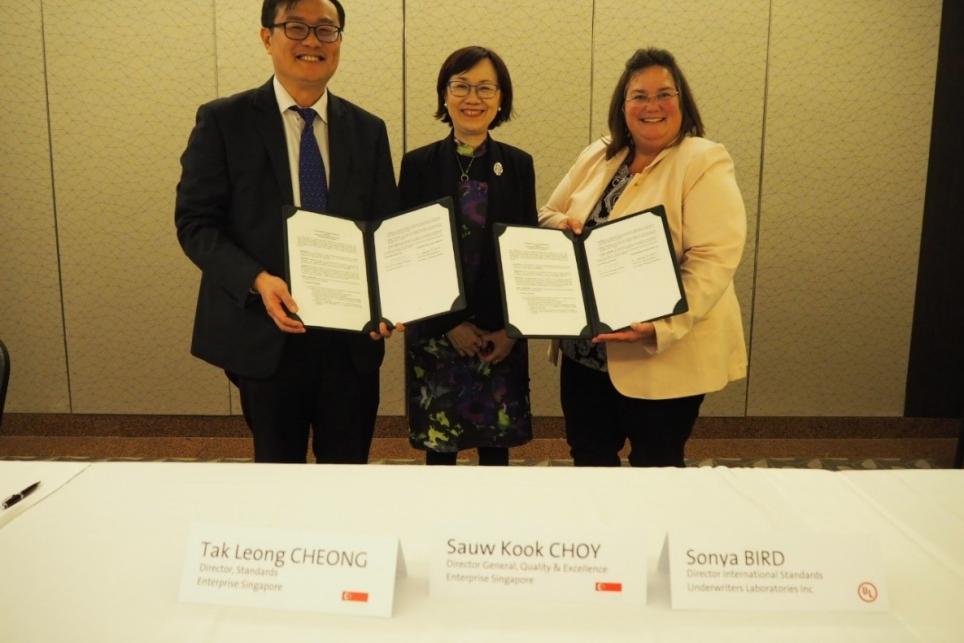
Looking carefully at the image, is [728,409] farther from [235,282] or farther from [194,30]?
[194,30]

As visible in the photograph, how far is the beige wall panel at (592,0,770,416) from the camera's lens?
3596mm

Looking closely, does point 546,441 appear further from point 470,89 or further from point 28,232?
point 28,232

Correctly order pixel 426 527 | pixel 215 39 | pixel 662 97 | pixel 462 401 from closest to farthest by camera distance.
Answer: pixel 426 527 < pixel 662 97 < pixel 462 401 < pixel 215 39

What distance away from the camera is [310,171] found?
1.92 meters

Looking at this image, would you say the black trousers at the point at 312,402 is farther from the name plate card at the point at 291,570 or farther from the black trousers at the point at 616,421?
the name plate card at the point at 291,570

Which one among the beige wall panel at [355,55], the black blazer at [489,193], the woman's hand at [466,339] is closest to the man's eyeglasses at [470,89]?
the black blazer at [489,193]

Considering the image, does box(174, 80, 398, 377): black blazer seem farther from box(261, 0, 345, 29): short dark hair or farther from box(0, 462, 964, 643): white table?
box(0, 462, 964, 643): white table

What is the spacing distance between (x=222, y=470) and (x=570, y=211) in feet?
4.32

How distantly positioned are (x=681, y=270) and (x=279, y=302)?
105 cm

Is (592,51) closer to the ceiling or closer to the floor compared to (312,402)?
closer to the ceiling

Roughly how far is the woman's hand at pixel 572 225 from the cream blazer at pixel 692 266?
0.11 m

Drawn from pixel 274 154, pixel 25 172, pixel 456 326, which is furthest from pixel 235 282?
pixel 25 172

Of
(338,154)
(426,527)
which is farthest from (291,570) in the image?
(338,154)

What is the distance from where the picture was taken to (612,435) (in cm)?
214
